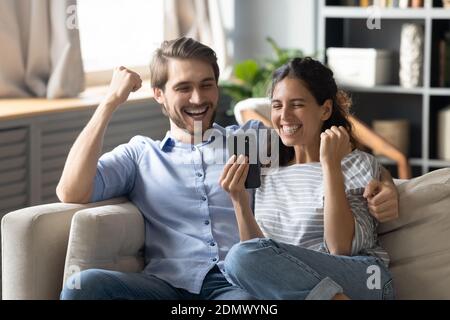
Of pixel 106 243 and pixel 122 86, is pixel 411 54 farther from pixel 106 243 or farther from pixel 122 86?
pixel 106 243

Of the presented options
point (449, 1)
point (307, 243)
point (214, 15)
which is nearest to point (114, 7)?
point (214, 15)

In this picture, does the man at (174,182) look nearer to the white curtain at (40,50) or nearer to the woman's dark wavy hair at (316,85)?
the woman's dark wavy hair at (316,85)

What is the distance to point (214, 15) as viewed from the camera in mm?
4758

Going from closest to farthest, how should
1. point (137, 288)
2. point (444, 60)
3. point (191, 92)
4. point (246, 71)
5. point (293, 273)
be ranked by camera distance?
point (293, 273)
point (137, 288)
point (191, 92)
point (444, 60)
point (246, 71)

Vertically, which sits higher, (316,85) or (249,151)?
(316,85)

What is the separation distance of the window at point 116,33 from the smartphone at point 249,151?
1828 mm

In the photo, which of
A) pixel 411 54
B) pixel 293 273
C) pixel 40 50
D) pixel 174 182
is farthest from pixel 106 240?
pixel 411 54


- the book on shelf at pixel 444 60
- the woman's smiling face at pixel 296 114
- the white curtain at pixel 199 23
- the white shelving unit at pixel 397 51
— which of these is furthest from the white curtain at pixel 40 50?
the book on shelf at pixel 444 60

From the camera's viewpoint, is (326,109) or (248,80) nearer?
(326,109)

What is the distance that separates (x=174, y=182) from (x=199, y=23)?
2.33 meters

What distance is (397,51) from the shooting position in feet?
15.6

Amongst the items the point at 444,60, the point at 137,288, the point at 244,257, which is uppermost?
the point at 444,60

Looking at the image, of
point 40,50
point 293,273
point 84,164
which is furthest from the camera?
point 40,50

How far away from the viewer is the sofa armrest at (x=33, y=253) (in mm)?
2340
